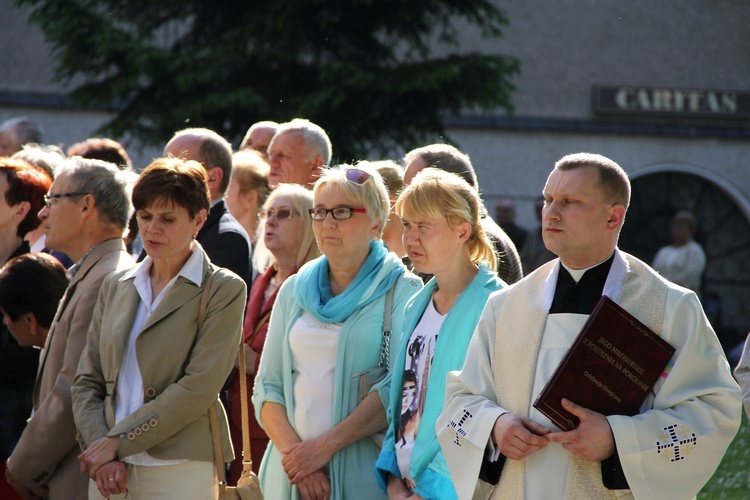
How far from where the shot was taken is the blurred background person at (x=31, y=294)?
5.08m

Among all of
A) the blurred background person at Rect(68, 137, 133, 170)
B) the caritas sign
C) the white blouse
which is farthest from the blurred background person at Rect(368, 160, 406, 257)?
the caritas sign

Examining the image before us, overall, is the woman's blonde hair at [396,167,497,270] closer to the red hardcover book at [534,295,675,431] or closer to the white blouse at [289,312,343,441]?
the white blouse at [289,312,343,441]

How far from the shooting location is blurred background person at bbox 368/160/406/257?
18.8 ft

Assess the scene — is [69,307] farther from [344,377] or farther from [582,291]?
[582,291]

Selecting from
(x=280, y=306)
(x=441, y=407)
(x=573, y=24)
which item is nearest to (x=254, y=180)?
(x=280, y=306)

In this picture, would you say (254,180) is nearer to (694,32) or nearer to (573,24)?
(573,24)

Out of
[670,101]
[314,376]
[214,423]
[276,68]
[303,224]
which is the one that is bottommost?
[214,423]

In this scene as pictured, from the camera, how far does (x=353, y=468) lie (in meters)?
4.34

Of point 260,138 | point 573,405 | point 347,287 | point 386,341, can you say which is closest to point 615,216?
point 573,405

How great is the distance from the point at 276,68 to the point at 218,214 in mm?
9045

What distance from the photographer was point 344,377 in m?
4.39

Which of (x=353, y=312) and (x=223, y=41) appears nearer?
(x=353, y=312)

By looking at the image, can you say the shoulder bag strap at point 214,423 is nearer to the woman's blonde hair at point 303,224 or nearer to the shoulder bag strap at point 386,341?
the shoulder bag strap at point 386,341

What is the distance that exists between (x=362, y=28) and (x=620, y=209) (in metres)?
11.1
